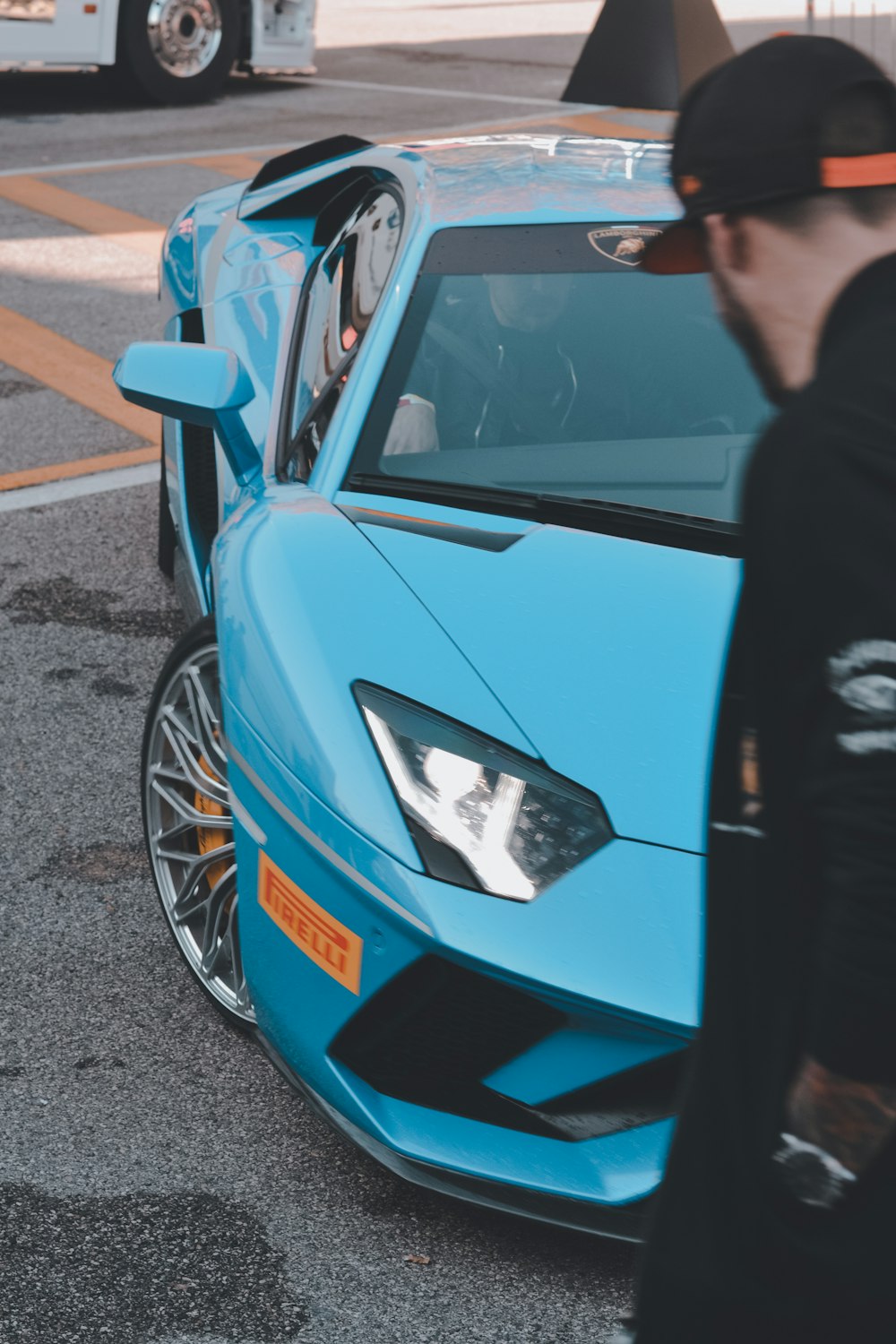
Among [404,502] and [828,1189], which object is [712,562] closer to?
[404,502]

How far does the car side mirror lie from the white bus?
9449 mm

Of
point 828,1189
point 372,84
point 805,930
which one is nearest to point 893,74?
point 805,930

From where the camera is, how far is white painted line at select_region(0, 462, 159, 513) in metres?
5.36

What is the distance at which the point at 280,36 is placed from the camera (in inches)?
520

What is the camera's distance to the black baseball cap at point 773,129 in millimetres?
1090

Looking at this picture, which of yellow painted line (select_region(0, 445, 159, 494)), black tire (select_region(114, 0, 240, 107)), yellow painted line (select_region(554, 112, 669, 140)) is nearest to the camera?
yellow painted line (select_region(0, 445, 159, 494))

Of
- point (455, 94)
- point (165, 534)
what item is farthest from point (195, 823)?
point (455, 94)

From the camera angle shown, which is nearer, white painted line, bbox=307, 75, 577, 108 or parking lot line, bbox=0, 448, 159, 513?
parking lot line, bbox=0, 448, 159, 513

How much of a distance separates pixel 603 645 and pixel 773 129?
136 centimetres

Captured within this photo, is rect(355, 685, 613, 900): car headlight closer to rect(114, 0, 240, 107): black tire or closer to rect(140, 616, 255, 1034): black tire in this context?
rect(140, 616, 255, 1034): black tire

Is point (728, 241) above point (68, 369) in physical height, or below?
above

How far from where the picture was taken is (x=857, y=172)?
108 centimetres

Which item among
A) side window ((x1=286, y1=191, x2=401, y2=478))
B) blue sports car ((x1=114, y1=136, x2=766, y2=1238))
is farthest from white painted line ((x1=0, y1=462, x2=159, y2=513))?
side window ((x1=286, y1=191, x2=401, y2=478))

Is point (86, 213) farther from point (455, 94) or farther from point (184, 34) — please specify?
point (455, 94)
